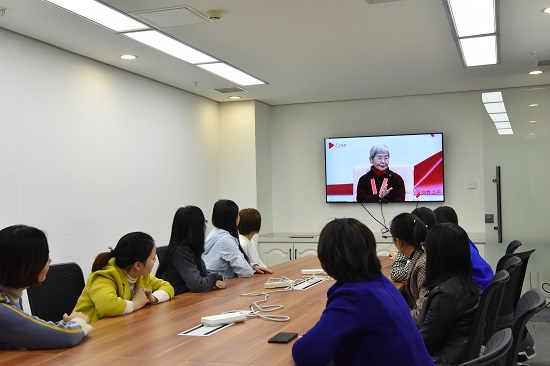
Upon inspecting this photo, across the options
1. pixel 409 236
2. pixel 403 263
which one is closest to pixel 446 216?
pixel 403 263

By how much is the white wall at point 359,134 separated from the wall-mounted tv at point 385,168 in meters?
0.14

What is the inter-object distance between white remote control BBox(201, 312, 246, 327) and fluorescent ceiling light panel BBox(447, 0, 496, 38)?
7.73 feet

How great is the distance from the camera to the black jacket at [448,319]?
8.77ft

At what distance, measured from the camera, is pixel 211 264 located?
182 inches

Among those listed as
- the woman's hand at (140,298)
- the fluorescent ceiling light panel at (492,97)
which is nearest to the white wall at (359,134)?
the fluorescent ceiling light panel at (492,97)

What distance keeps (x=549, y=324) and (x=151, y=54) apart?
4.67 metres

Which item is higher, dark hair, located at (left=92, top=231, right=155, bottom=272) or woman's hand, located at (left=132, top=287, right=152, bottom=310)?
dark hair, located at (left=92, top=231, right=155, bottom=272)

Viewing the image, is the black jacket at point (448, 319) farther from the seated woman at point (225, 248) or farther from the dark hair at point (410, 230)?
the seated woman at point (225, 248)

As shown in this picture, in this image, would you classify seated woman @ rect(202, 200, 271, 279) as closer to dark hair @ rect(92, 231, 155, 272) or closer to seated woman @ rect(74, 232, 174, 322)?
seated woman @ rect(74, 232, 174, 322)

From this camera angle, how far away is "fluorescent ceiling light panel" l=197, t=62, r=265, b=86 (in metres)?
5.56

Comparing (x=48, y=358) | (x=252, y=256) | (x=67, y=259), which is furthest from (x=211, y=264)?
(x=48, y=358)

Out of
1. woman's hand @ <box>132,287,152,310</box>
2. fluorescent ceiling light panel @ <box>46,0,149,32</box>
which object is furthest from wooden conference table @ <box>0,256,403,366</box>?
fluorescent ceiling light panel @ <box>46,0,149,32</box>

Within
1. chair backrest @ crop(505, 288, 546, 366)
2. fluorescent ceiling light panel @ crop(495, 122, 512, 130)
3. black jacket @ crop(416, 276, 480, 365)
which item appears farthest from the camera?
fluorescent ceiling light panel @ crop(495, 122, 512, 130)

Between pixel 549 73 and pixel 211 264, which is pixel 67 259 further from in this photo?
pixel 549 73
